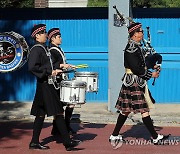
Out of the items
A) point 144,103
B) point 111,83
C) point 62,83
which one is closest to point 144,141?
point 144,103

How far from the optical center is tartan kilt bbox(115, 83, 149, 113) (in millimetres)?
7523

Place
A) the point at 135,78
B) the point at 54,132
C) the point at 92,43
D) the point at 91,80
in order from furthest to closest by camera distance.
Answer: the point at 92,43
the point at 54,132
the point at 91,80
the point at 135,78

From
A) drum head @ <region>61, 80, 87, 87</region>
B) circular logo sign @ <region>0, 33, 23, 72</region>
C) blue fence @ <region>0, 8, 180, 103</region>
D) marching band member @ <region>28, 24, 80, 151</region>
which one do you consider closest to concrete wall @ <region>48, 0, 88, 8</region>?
blue fence @ <region>0, 8, 180, 103</region>

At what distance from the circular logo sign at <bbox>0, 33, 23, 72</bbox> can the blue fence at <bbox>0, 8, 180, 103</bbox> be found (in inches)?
90.3

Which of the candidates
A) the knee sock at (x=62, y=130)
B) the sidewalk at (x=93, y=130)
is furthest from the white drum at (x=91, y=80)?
the sidewalk at (x=93, y=130)

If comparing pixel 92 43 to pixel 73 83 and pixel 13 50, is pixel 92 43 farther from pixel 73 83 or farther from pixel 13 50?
pixel 73 83

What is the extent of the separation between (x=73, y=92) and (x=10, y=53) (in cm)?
240

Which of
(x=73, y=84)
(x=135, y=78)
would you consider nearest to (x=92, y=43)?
(x=135, y=78)

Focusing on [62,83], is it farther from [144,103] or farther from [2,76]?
[2,76]

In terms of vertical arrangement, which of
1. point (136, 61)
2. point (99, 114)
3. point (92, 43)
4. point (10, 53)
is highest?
point (92, 43)

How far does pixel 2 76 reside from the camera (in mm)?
11695

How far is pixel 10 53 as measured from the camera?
9.18 metres

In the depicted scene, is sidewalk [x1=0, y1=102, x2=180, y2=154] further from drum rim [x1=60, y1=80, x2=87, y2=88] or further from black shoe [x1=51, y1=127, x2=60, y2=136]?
drum rim [x1=60, y1=80, x2=87, y2=88]

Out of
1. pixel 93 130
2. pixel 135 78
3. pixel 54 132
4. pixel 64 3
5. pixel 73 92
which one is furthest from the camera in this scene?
pixel 64 3
